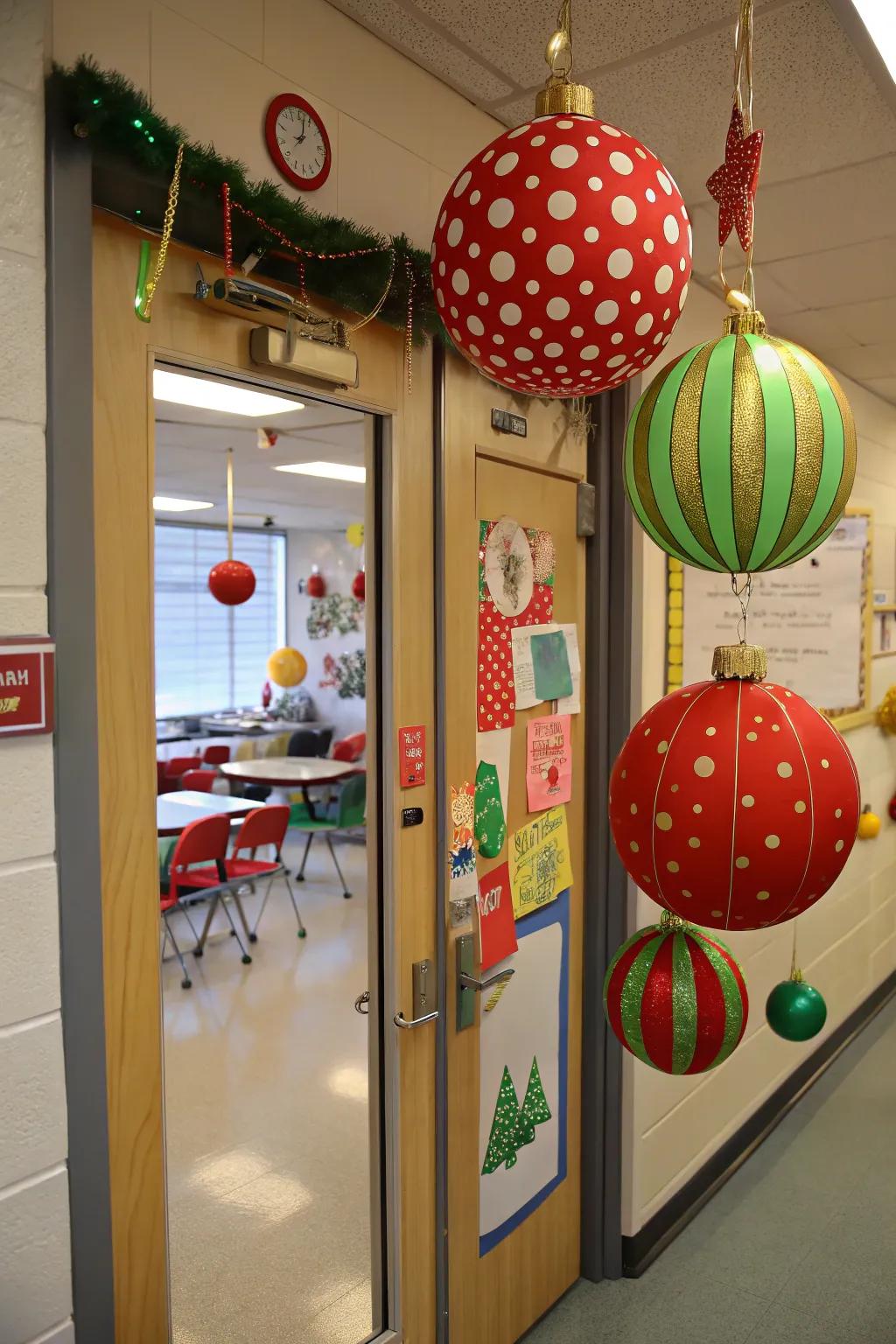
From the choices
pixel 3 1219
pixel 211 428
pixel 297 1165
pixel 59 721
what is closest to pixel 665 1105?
pixel 297 1165

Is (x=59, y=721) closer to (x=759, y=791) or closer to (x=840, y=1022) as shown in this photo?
(x=759, y=791)

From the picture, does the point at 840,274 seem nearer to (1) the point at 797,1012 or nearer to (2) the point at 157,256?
(1) the point at 797,1012

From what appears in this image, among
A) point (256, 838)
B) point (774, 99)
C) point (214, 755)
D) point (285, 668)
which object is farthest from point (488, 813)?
point (285, 668)

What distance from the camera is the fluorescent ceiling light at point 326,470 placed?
603 cm

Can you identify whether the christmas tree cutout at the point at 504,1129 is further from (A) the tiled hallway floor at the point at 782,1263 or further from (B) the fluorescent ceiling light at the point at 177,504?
(B) the fluorescent ceiling light at the point at 177,504

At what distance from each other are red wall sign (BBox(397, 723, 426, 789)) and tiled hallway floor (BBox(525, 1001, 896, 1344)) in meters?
1.61

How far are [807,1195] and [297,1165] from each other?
1731 millimetres

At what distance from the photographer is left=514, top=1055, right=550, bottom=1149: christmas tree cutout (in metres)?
2.39

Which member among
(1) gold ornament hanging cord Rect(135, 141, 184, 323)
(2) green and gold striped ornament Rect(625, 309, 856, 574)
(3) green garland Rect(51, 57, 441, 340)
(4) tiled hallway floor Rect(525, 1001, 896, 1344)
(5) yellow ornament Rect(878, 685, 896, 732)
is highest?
(3) green garland Rect(51, 57, 441, 340)

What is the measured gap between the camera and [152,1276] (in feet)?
4.83

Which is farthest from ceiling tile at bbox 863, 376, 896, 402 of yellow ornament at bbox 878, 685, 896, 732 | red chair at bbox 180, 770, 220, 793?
red chair at bbox 180, 770, 220, 793

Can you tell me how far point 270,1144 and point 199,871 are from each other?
7.10 ft

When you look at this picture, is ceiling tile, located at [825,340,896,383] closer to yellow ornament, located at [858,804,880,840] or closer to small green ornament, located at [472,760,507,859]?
yellow ornament, located at [858,804,880,840]

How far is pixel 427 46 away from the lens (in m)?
1.81
